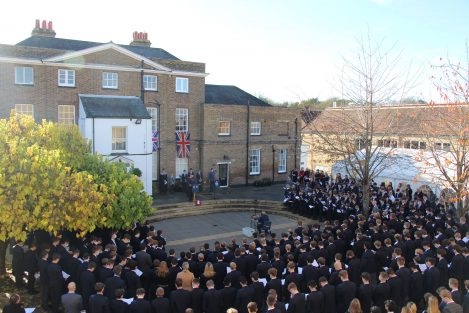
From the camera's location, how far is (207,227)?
21.7 meters

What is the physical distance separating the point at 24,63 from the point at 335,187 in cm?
1875

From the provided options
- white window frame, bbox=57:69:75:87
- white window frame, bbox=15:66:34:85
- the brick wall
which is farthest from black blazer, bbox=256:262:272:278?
the brick wall

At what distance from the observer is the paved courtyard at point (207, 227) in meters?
19.2

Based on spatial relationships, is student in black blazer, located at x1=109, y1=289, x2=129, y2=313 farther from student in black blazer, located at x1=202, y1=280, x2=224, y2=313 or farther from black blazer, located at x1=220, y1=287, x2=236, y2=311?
black blazer, located at x1=220, y1=287, x2=236, y2=311

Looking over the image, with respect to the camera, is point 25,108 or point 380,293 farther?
point 25,108

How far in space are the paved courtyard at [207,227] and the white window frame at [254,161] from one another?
26.9 ft

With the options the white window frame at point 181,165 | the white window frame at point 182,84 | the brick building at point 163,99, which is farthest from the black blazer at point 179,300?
the white window frame at point 182,84

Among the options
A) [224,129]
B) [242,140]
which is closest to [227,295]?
[224,129]

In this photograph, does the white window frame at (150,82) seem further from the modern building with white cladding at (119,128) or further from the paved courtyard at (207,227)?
the paved courtyard at (207,227)

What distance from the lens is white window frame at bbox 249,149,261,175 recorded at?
33.1 meters

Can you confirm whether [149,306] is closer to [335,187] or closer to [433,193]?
[335,187]

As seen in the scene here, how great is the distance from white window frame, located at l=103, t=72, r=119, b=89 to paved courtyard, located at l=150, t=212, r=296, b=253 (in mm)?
9848

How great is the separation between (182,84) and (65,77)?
7816 mm

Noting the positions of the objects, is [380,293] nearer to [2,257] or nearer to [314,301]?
[314,301]
